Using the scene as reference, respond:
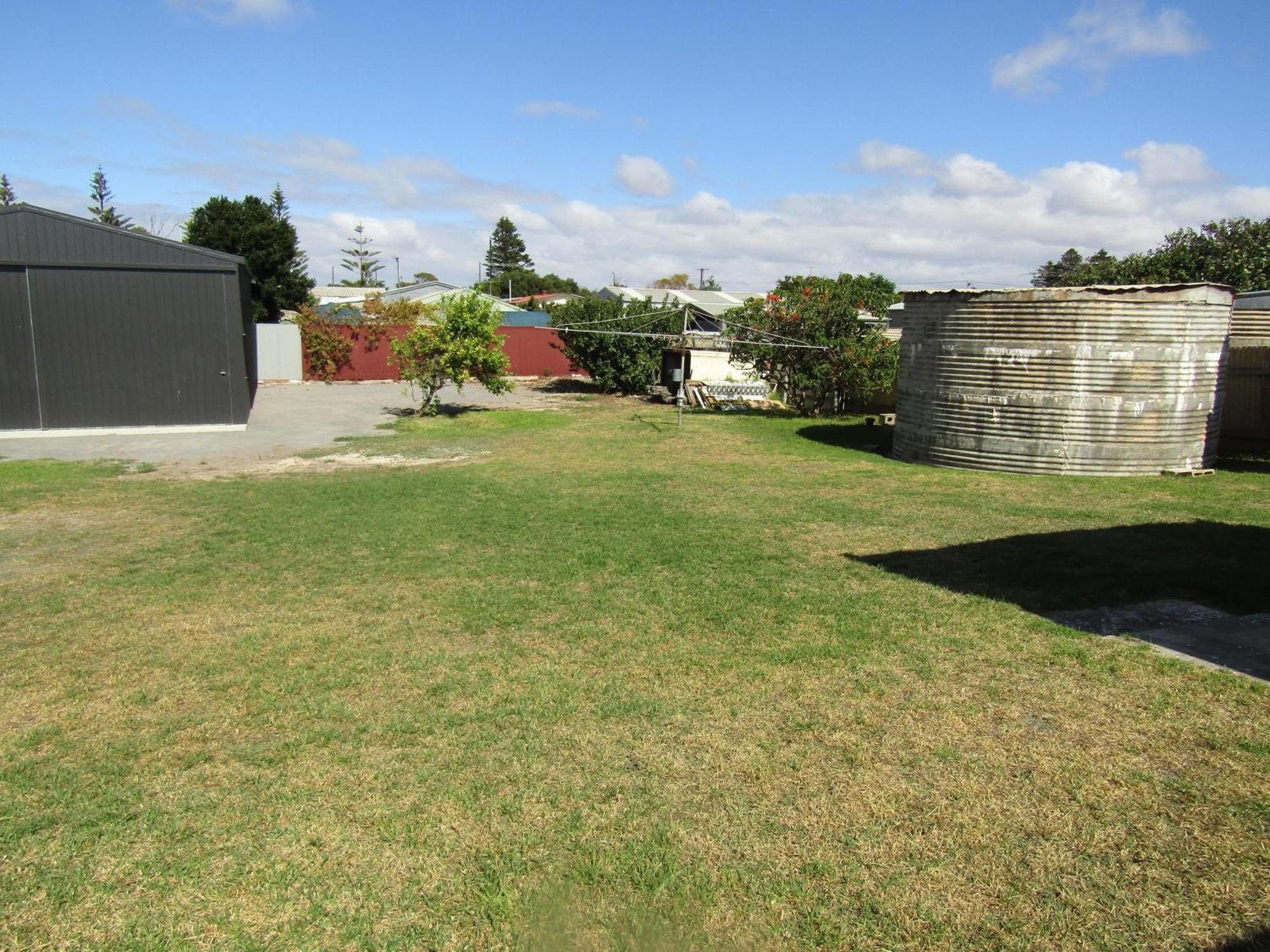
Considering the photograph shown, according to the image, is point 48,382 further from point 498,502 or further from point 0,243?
point 498,502

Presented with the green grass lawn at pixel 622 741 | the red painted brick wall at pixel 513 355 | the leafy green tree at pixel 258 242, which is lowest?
the green grass lawn at pixel 622 741

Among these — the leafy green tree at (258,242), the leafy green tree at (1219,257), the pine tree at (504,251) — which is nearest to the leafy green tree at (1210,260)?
the leafy green tree at (1219,257)

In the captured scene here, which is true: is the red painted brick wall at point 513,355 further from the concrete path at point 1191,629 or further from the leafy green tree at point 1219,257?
the concrete path at point 1191,629

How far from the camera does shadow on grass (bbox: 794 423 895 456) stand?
49.7 feet

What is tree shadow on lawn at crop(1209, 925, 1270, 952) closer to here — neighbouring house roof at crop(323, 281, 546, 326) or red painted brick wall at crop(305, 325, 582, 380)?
red painted brick wall at crop(305, 325, 582, 380)

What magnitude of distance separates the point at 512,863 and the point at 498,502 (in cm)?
705

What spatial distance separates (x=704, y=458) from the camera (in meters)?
13.8

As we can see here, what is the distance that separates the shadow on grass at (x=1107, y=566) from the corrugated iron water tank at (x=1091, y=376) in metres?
3.16

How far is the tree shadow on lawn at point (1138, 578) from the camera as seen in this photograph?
573 centimetres

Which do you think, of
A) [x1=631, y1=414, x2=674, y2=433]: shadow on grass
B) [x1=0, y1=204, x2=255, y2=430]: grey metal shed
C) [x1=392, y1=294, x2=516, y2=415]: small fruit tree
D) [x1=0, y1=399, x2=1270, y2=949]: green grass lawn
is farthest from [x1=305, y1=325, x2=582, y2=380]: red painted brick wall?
[x1=0, y1=399, x2=1270, y2=949]: green grass lawn

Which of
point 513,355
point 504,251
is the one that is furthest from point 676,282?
point 513,355

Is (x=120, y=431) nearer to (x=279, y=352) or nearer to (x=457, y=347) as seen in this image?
(x=457, y=347)

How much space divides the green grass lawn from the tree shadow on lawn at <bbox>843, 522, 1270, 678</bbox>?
0.06 m

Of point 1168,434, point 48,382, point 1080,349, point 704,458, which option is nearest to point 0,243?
point 48,382
